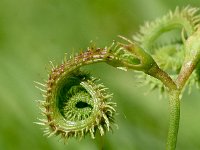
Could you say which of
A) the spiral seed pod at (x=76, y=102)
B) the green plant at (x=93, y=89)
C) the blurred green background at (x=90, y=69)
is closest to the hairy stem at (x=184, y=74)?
the green plant at (x=93, y=89)

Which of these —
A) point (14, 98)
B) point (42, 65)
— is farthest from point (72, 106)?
point (42, 65)

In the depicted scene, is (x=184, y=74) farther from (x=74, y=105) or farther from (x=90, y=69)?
(x=90, y=69)

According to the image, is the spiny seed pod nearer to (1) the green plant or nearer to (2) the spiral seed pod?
(1) the green plant

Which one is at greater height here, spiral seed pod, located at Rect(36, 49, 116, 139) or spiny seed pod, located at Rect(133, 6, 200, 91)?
spiny seed pod, located at Rect(133, 6, 200, 91)

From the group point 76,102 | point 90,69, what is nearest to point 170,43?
point 76,102

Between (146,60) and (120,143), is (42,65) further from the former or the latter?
(146,60)

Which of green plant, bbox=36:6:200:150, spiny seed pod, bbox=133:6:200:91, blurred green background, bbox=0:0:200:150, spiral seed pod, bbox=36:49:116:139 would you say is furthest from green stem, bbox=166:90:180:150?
blurred green background, bbox=0:0:200:150
